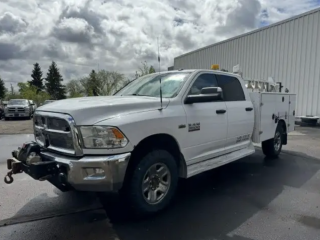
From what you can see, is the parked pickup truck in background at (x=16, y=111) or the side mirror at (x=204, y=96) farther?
the parked pickup truck in background at (x=16, y=111)

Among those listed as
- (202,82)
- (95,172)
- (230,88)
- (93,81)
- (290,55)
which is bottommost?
(95,172)

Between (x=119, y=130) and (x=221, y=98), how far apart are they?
2263 mm

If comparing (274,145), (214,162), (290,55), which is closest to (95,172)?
(214,162)

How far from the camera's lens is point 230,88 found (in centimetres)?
515

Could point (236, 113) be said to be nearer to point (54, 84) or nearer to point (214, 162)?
point (214, 162)

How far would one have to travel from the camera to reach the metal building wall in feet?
46.3

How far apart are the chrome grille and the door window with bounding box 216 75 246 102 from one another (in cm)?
275

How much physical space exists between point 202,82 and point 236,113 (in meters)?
0.92

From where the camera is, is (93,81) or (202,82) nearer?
(202,82)

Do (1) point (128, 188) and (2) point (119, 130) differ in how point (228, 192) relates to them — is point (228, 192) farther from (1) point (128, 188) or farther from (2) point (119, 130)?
(2) point (119, 130)

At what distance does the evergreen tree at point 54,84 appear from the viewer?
65725 mm

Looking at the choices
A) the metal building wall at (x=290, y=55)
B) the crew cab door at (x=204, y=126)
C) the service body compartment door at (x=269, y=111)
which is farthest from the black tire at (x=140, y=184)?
the metal building wall at (x=290, y=55)

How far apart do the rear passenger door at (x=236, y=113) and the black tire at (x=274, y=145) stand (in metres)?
1.50

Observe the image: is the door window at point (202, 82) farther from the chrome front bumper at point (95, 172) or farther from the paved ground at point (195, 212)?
the chrome front bumper at point (95, 172)
